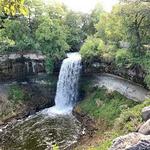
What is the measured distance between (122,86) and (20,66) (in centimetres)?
1231

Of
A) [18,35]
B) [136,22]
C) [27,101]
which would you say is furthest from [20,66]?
[136,22]

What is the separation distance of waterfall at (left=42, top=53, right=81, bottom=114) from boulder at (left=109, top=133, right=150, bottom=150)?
2490 cm

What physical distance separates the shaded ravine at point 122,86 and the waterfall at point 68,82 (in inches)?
92.0

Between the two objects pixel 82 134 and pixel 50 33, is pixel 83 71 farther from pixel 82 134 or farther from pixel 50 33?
pixel 82 134

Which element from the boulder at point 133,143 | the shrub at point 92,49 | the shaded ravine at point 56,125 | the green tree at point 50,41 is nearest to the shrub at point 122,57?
the shrub at point 92,49

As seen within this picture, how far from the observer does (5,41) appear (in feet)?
124

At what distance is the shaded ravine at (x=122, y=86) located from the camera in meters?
33.8

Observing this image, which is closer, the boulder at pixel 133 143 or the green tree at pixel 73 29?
the boulder at pixel 133 143

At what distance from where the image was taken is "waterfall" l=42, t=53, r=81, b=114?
39.7 m

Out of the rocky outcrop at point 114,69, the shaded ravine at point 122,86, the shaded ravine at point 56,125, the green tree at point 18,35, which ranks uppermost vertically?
the green tree at point 18,35

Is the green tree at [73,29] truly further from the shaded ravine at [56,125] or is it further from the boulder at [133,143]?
the boulder at [133,143]

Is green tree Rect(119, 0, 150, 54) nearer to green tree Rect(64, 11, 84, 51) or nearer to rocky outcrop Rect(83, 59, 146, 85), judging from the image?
rocky outcrop Rect(83, 59, 146, 85)

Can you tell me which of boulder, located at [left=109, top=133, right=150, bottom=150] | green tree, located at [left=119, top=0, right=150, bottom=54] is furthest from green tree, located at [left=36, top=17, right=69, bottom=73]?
boulder, located at [left=109, top=133, right=150, bottom=150]

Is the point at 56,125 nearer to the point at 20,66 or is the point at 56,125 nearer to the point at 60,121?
the point at 60,121
